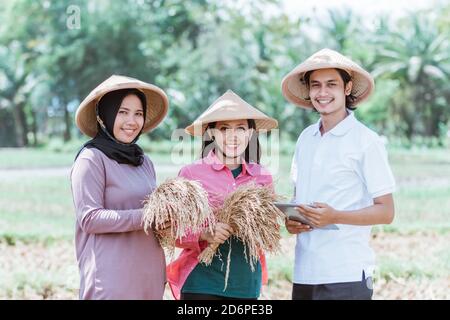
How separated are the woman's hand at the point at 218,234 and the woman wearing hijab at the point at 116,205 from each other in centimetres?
25

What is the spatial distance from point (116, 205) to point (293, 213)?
793mm

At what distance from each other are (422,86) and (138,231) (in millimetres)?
21689

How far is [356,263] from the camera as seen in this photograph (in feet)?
9.97

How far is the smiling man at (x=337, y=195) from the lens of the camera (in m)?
2.98

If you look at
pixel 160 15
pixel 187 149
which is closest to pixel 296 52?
pixel 160 15

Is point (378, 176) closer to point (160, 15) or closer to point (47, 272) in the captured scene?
point (47, 272)

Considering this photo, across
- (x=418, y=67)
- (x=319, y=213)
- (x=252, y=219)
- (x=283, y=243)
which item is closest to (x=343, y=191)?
(x=319, y=213)

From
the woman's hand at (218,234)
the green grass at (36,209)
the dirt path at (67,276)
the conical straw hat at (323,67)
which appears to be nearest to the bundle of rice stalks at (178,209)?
the woman's hand at (218,234)

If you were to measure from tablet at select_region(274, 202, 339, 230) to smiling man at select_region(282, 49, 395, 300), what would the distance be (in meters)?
0.02

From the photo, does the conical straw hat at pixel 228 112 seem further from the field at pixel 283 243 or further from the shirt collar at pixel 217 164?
the field at pixel 283 243

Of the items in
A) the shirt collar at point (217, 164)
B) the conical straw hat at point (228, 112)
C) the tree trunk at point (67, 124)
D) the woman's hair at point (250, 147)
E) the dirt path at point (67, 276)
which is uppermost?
the tree trunk at point (67, 124)

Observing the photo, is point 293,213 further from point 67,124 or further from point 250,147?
point 67,124

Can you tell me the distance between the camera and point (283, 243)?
7.16 m

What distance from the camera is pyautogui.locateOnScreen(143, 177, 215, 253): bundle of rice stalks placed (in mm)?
2822
